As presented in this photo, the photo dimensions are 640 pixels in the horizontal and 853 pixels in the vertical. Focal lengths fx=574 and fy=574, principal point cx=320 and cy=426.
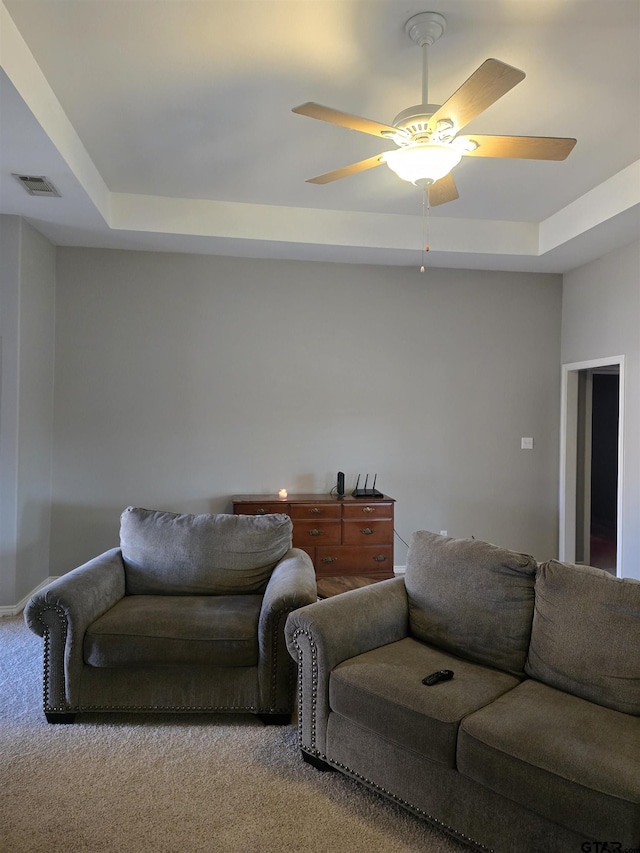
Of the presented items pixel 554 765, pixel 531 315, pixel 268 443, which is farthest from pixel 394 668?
pixel 531 315

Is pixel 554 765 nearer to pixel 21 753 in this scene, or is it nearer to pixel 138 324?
pixel 21 753

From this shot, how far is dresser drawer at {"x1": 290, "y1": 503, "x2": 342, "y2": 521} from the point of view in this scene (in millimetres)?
4707

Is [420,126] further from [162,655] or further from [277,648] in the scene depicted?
[162,655]

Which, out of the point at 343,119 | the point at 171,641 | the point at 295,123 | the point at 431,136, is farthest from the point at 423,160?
the point at 171,641

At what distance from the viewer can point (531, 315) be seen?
5492 millimetres

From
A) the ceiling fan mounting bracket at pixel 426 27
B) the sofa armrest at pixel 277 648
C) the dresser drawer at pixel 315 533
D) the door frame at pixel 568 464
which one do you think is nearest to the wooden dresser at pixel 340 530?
the dresser drawer at pixel 315 533

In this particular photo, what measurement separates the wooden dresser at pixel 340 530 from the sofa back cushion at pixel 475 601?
2.09m

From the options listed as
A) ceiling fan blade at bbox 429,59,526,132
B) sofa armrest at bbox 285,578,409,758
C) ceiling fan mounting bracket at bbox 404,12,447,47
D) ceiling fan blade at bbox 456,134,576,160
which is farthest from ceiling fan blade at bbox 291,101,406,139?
sofa armrest at bbox 285,578,409,758

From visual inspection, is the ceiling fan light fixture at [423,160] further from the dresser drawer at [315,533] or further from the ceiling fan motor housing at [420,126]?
the dresser drawer at [315,533]

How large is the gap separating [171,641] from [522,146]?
269 cm

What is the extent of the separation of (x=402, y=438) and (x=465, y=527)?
1.03 metres

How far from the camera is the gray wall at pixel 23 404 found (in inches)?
161

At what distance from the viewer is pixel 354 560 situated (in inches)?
188

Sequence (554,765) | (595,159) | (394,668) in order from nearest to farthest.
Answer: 1. (554,765)
2. (394,668)
3. (595,159)
